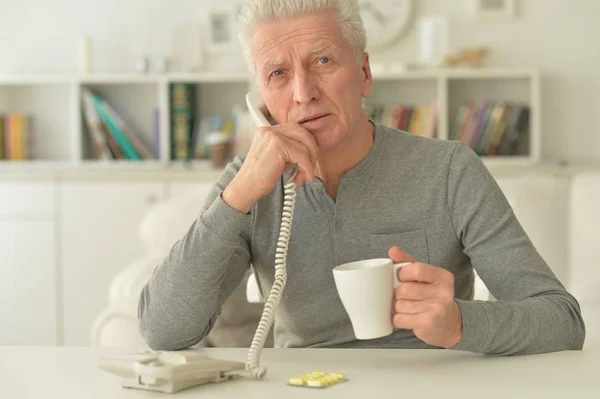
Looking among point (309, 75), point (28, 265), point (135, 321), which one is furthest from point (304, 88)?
point (28, 265)

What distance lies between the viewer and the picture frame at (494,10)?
4.63m

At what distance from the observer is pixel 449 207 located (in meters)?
1.59

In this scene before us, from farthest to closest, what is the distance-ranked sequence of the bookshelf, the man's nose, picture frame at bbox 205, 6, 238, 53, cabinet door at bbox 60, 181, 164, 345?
picture frame at bbox 205, 6, 238, 53
the bookshelf
cabinet door at bbox 60, 181, 164, 345
the man's nose

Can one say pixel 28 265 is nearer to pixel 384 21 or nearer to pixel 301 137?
pixel 384 21

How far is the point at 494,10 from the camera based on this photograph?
464cm

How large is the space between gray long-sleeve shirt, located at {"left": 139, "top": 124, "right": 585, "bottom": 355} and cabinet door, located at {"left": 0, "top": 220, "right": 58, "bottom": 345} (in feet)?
9.73

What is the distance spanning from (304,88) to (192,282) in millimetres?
375

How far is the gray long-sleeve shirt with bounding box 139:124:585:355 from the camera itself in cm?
145

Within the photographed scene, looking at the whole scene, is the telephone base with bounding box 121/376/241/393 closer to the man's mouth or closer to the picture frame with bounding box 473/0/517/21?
the man's mouth

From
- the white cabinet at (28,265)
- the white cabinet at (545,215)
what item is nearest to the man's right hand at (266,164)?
the white cabinet at (545,215)

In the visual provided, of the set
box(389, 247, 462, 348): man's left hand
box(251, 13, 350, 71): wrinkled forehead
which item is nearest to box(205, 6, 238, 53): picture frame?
box(251, 13, 350, 71): wrinkled forehead

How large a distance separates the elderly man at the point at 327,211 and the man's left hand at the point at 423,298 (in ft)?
0.76

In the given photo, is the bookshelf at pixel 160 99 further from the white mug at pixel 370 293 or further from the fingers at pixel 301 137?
the white mug at pixel 370 293

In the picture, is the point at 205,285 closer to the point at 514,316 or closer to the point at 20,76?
the point at 514,316
